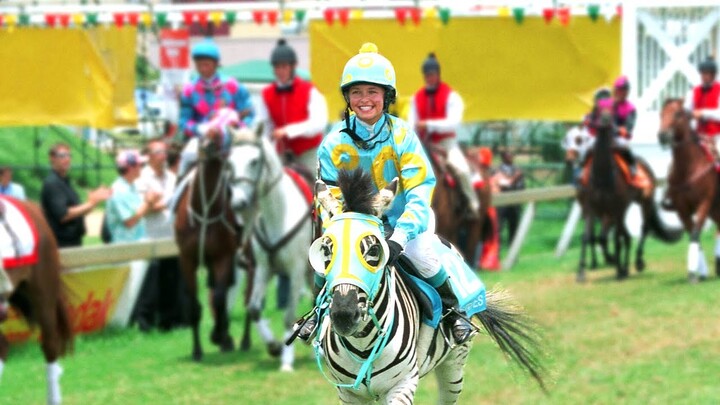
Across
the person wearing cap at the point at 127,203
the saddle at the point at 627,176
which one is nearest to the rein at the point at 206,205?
the person wearing cap at the point at 127,203

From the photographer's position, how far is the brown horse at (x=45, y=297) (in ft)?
33.7

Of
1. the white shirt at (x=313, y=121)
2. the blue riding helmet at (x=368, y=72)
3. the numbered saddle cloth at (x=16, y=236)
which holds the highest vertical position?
the blue riding helmet at (x=368, y=72)

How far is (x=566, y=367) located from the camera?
37.1 ft

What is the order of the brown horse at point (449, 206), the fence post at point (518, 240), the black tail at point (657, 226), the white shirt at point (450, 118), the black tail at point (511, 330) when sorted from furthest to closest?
the fence post at point (518, 240) < the black tail at point (657, 226) < the white shirt at point (450, 118) < the brown horse at point (449, 206) < the black tail at point (511, 330)

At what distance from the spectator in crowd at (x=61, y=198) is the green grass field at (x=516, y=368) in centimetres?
113

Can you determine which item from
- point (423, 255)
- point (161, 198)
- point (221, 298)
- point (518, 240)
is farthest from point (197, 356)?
point (518, 240)

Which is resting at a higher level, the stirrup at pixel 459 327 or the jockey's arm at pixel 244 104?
the jockey's arm at pixel 244 104

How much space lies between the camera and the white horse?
11836 millimetres

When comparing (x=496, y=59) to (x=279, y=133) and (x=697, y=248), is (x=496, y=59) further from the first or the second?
(x=279, y=133)

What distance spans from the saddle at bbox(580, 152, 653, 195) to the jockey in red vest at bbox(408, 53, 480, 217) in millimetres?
3356

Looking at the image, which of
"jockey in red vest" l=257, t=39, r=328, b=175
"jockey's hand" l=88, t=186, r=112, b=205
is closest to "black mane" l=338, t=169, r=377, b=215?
"jockey in red vest" l=257, t=39, r=328, b=175

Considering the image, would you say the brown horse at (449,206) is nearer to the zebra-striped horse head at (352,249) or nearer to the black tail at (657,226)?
the black tail at (657,226)

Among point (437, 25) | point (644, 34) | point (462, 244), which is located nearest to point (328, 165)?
point (437, 25)

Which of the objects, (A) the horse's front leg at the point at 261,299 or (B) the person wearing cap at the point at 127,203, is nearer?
(A) the horse's front leg at the point at 261,299
